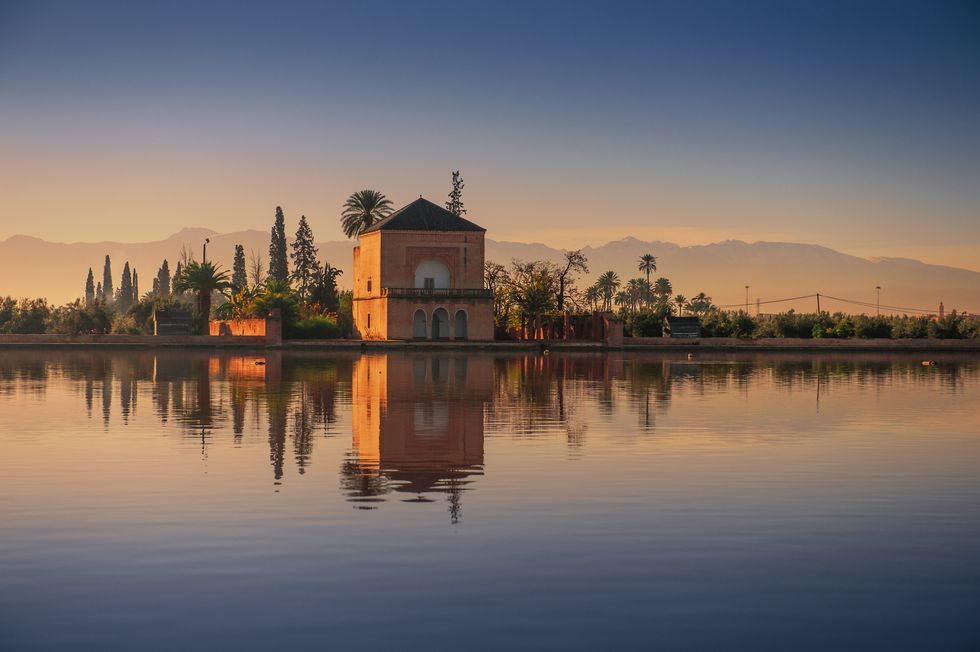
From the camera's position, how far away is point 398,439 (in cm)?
1714

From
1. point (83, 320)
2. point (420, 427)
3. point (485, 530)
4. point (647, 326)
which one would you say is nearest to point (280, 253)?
point (83, 320)

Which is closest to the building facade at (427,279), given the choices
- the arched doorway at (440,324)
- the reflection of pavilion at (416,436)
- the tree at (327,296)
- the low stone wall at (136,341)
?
the arched doorway at (440,324)

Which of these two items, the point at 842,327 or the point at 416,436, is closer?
the point at 416,436

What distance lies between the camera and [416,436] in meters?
17.5

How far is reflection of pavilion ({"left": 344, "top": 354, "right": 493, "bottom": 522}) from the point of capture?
12.7m

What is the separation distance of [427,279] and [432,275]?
0.47 m

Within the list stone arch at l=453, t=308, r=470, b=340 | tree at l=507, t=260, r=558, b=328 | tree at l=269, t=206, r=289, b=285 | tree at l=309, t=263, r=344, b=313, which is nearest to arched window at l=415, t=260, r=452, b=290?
stone arch at l=453, t=308, r=470, b=340

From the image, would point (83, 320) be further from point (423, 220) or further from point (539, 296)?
point (539, 296)

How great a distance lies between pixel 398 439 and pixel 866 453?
22.4ft

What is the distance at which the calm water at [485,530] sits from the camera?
7242 millimetres

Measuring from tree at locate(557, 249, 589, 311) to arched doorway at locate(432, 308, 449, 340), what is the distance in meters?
8.97

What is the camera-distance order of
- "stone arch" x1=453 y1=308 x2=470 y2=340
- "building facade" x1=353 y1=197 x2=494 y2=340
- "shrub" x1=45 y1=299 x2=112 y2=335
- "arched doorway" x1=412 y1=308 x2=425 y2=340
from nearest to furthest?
"building facade" x1=353 y1=197 x2=494 y2=340 < "arched doorway" x1=412 y1=308 x2=425 y2=340 < "stone arch" x1=453 y1=308 x2=470 y2=340 < "shrub" x1=45 y1=299 x2=112 y2=335

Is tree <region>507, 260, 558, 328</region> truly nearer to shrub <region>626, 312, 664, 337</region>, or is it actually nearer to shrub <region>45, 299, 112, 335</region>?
shrub <region>626, 312, 664, 337</region>

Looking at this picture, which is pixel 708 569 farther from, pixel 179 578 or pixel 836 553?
pixel 179 578
